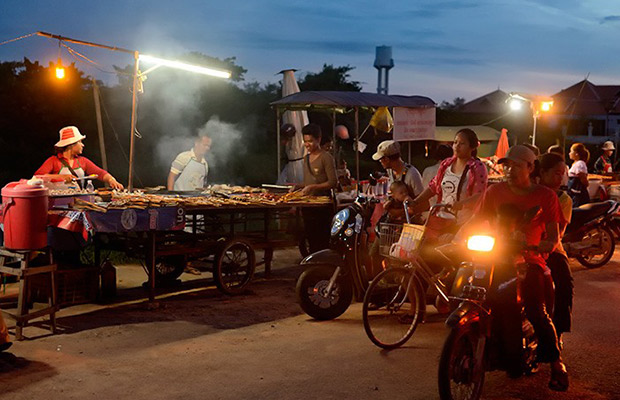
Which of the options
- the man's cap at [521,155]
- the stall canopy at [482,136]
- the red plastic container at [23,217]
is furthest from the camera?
the stall canopy at [482,136]

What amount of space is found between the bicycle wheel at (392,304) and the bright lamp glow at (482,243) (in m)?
1.64

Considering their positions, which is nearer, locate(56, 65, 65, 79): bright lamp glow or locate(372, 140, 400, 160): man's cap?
locate(372, 140, 400, 160): man's cap

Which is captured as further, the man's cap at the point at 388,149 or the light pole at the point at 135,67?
the light pole at the point at 135,67

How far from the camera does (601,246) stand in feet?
38.9

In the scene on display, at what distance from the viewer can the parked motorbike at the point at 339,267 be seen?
7504mm

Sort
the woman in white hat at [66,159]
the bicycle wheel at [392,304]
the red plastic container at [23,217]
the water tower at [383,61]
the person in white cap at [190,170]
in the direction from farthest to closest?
the water tower at [383,61]
the person in white cap at [190,170]
the woman in white hat at [66,159]
the red plastic container at [23,217]
the bicycle wheel at [392,304]

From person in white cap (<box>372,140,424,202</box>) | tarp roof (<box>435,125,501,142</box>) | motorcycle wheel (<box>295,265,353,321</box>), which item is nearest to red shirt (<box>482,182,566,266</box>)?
person in white cap (<box>372,140,424,202</box>)

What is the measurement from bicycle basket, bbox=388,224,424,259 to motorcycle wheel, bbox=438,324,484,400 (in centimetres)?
142

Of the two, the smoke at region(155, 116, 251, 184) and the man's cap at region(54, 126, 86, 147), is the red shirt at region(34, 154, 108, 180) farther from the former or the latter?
the smoke at region(155, 116, 251, 184)

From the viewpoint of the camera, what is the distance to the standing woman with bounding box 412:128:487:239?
23.1ft

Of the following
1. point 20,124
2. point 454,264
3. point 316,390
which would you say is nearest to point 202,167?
point 454,264

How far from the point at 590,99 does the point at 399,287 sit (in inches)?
2304

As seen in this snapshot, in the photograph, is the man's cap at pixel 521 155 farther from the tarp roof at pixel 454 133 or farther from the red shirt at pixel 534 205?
the tarp roof at pixel 454 133

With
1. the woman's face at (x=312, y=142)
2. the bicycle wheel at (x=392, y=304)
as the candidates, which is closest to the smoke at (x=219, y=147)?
the woman's face at (x=312, y=142)
